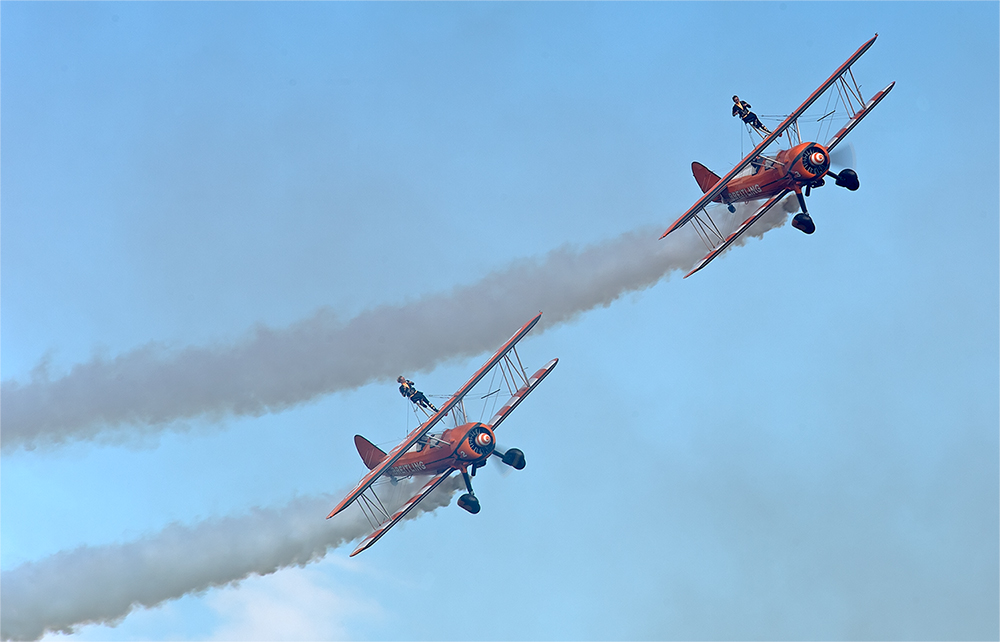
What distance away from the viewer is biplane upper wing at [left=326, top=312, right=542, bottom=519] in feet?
258

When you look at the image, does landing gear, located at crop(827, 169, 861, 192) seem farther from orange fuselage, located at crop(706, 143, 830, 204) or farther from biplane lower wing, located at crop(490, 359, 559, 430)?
biplane lower wing, located at crop(490, 359, 559, 430)

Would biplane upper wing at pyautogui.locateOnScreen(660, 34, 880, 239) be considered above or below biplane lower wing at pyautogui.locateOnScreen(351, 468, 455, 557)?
above

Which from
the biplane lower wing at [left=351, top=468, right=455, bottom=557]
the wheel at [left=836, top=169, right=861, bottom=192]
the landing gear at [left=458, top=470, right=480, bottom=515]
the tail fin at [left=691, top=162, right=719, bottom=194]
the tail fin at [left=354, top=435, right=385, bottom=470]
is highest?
the tail fin at [left=691, top=162, right=719, bottom=194]

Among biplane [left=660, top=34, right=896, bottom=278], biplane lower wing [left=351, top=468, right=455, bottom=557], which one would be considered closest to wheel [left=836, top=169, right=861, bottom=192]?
biplane [left=660, top=34, right=896, bottom=278]

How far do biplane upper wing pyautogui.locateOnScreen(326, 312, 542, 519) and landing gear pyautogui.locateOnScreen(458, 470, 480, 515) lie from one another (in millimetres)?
4331

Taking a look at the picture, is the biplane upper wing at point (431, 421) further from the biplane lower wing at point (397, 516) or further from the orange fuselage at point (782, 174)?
the orange fuselage at point (782, 174)

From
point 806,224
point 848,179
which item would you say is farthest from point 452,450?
point 848,179

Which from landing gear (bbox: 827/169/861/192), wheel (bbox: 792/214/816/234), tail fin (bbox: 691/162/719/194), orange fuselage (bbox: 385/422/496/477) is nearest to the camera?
orange fuselage (bbox: 385/422/496/477)

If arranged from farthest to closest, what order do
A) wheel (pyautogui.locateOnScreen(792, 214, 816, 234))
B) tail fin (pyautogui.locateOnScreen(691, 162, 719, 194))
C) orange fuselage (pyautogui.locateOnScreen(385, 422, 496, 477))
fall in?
tail fin (pyautogui.locateOnScreen(691, 162, 719, 194)), wheel (pyautogui.locateOnScreen(792, 214, 816, 234)), orange fuselage (pyautogui.locateOnScreen(385, 422, 496, 477))

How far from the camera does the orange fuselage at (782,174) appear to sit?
7869cm

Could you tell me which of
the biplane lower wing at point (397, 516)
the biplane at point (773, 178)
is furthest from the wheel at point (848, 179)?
the biplane lower wing at point (397, 516)

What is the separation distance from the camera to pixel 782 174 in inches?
3155

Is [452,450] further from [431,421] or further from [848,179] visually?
[848,179]

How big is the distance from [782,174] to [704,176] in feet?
22.2
